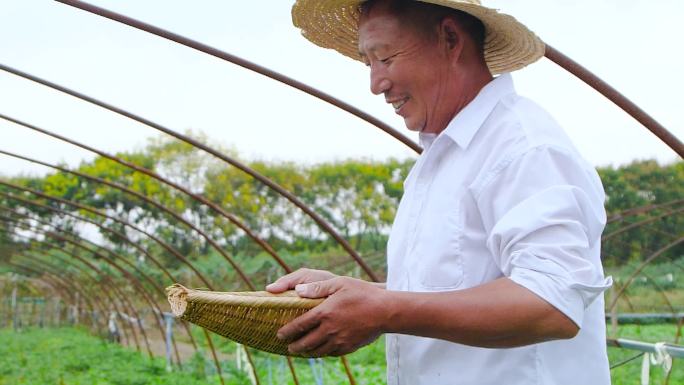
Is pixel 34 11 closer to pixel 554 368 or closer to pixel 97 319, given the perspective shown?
pixel 554 368

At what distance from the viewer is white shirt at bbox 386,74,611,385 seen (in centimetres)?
149

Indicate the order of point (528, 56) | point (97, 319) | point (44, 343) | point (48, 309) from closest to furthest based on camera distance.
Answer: point (528, 56) → point (44, 343) → point (97, 319) → point (48, 309)

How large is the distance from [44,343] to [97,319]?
12.8 ft

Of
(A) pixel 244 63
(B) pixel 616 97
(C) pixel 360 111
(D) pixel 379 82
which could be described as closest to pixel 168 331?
(C) pixel 360 111

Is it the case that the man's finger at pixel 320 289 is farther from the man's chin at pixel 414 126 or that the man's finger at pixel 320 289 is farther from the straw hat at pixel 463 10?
the straw hat at pixel 463 10

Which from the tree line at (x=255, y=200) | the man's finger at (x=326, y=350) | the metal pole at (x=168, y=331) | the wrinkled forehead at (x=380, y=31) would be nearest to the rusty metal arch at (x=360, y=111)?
the wrinkled forehead at (x=380, y=31)

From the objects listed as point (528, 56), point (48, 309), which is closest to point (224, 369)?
point (528, 56)

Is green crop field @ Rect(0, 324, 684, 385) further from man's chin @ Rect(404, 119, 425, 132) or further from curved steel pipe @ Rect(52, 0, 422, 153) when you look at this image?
man's chin @ Rect(404, 119, 425, 132)

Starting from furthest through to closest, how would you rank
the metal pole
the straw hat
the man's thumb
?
the metal pole < the straw hat < the man's thumb

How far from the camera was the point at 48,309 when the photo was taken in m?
24.2

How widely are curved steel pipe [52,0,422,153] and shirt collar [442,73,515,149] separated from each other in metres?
1.39

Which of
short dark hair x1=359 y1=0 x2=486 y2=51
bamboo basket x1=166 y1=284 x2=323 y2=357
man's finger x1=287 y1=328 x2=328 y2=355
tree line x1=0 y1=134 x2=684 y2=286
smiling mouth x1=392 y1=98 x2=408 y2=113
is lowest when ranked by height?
man's finger x1=287 y1=328 x2=328 y2=355

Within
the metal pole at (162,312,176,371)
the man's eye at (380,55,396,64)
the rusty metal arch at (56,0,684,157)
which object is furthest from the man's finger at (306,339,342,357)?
the metal pole at (162,312,176,371)

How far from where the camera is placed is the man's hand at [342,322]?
154cm
